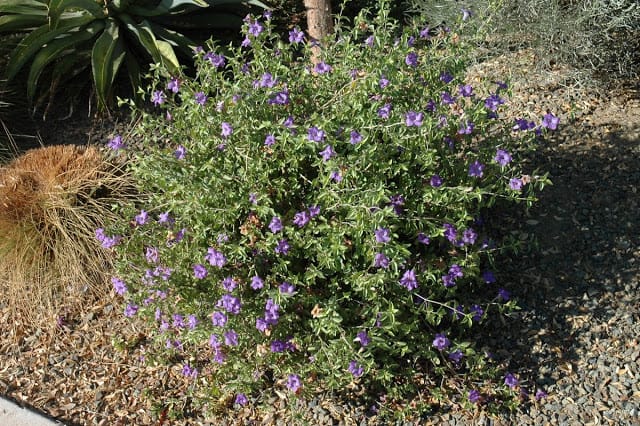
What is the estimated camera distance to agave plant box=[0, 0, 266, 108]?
4832mm

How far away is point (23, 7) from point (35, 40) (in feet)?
1.22

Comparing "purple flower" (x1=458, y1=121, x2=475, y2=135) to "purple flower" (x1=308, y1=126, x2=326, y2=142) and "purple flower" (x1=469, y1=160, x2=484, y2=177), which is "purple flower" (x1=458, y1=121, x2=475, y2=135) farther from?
"purple flower" (x1=308, y1=126, x2=326, y2=142)

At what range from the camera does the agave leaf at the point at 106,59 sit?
189 inches

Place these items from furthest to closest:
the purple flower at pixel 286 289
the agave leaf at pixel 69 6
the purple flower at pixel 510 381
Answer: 1. the agave leaf at pixel 69 6
2. the purple flower at pixel 510 381
3. the purple flower at pixel 286 289

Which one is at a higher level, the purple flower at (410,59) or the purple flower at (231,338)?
the purple flower at (410,59)

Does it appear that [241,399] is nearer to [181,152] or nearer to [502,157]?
[181,152]

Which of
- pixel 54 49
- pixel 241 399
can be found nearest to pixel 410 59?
pixel 241 399

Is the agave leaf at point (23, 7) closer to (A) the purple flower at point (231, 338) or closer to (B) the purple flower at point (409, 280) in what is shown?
(A) the purple flower at point (231, 338)

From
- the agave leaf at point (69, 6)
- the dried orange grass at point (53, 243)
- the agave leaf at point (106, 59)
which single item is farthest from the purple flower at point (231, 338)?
the agave leaf at point (69, 6)

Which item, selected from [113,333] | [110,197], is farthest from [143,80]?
[113,333]

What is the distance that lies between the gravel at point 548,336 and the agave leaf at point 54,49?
1737 mm

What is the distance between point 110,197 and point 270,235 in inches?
73.9

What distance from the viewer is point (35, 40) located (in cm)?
487

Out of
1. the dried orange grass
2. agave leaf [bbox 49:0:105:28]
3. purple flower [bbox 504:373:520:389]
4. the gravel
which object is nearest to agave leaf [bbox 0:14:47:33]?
agave leaf [bbox 49:0:105:28]
